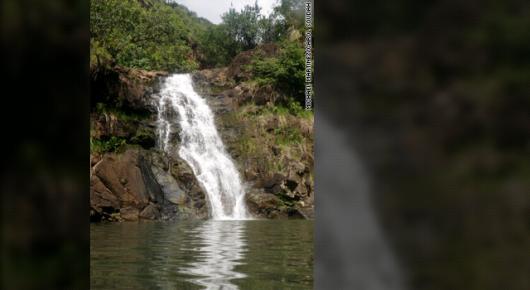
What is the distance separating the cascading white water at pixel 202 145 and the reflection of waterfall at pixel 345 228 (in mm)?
15594

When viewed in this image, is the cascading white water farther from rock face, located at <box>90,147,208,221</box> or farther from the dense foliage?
the dense foliage

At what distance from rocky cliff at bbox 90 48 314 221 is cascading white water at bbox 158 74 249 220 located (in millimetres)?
311

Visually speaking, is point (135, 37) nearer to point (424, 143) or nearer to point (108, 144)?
point (108, 144)

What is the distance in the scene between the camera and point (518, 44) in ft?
3.08

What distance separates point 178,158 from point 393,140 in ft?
54.3

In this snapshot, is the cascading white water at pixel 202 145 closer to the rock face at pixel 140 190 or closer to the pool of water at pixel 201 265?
the rock face at pixel 140 190

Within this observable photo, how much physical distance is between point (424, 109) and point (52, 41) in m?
0.60

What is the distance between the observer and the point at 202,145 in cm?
1848

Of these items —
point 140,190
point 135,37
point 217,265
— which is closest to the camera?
point 217,265

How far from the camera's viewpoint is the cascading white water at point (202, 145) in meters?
17.1

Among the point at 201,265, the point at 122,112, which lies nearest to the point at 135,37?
the point at 122,112

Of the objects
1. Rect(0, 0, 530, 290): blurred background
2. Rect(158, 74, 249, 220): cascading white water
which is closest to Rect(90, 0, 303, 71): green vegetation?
Rect(158, 74, 249, 220): cascading white water

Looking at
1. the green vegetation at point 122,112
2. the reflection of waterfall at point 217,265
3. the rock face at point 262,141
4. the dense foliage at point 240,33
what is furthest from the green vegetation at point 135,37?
the reflection of waterfall at point 217,265

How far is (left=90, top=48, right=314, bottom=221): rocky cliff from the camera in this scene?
14508 millimetres
